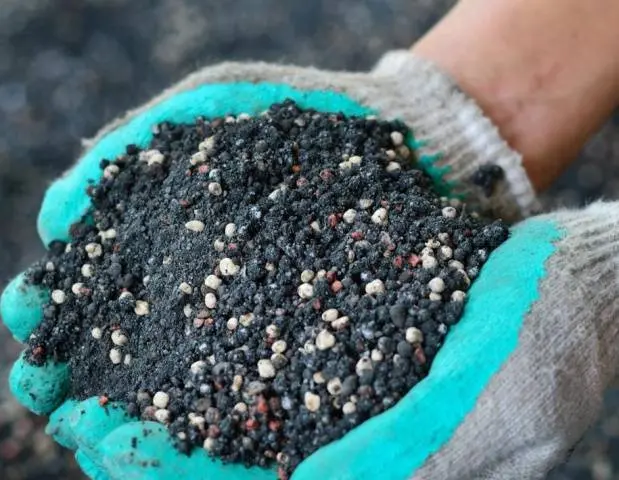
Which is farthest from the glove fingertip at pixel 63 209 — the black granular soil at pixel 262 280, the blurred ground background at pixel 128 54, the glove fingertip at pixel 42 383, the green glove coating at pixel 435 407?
the blurred ground background at pixel 128 54

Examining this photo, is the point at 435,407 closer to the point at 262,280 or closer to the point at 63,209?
the point at 262,280

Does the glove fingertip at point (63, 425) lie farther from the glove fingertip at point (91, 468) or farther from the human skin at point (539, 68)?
the human skin at point (539, 68)

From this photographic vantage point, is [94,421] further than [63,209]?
No

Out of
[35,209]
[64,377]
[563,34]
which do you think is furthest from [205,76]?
[35,209]

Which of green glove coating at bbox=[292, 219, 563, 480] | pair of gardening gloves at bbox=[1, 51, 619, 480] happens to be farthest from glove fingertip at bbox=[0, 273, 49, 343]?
green glove coating at bbox=[292, 219, 563, 480]

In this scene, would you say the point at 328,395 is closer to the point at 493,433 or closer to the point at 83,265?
the point at 493,433

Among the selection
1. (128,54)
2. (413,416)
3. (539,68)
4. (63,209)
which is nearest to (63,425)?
(63,209)
